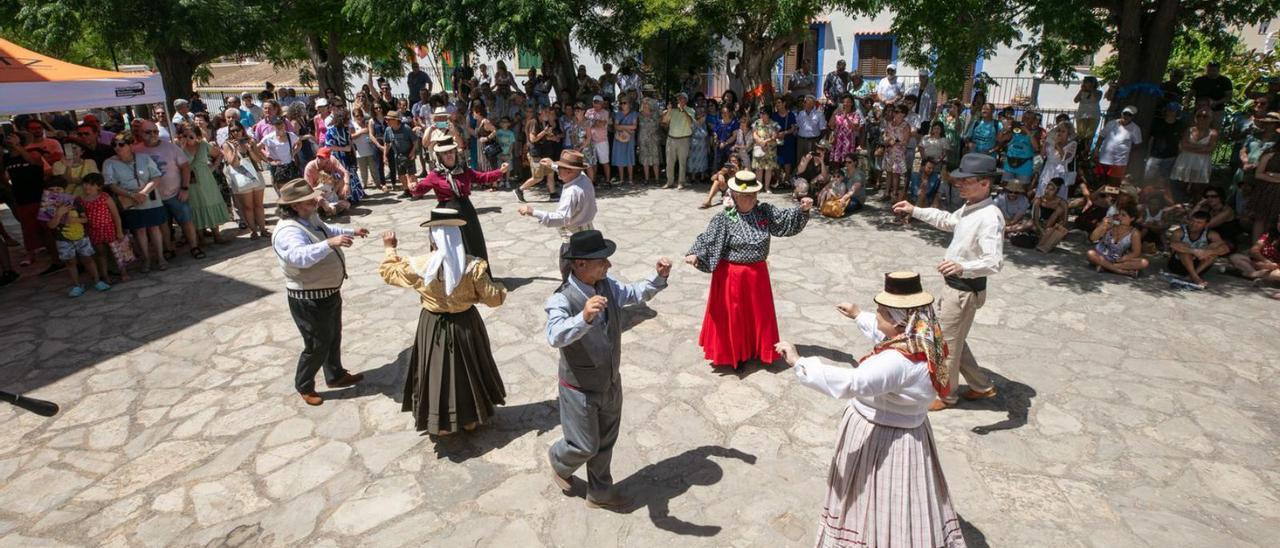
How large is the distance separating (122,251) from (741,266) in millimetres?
7336

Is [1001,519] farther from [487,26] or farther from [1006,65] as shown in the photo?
[1006,65]

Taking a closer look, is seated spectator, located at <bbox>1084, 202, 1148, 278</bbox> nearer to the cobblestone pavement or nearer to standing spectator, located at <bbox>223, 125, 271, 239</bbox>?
the cobblestone pavement

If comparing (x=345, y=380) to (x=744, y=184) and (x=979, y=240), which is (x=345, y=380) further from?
(x=979, y=240)

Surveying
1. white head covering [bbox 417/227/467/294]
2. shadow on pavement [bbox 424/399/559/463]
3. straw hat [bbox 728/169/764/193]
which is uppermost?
straw hat [bbox 728/169/764/193]

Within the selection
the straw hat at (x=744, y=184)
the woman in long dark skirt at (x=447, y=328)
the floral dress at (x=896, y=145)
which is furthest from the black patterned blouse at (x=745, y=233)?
the floral dress at (x=896, y=145)

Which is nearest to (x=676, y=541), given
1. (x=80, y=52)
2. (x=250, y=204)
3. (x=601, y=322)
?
(x=601, y=322)

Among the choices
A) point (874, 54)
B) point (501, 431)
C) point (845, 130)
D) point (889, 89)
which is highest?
point (874, 54)

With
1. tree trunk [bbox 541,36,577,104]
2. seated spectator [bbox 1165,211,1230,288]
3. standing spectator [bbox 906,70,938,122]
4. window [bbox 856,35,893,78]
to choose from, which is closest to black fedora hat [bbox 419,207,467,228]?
seated spectator [bbox 1165,211,1230,288]

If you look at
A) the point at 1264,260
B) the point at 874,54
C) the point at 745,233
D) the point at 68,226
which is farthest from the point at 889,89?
the point at 68,226

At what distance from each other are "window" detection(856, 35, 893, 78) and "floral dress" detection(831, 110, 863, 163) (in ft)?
38.8

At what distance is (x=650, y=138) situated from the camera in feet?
43.8

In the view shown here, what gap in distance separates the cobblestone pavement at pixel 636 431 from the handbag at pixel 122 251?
1.80ft

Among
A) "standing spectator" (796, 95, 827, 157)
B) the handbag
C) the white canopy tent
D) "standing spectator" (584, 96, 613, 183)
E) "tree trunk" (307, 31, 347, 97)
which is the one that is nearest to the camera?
the white canopy tent

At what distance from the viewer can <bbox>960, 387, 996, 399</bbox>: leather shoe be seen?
18.2 ft
